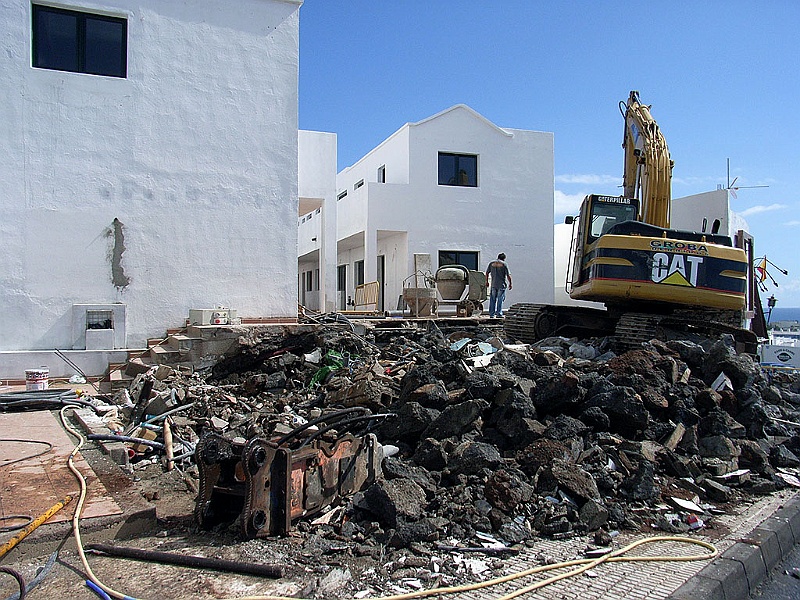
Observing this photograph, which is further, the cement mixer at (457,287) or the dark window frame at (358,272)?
the dark window frame at (358,272)

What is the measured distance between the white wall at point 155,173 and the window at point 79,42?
25cm

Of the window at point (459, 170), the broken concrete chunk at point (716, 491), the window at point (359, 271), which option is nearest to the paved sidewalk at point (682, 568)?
the broken concrete chunk at point (716, 491)

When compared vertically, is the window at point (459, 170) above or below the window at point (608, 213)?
above

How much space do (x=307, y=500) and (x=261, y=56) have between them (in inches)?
434

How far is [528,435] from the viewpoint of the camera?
6074 mm

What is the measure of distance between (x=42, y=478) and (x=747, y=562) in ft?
18.4

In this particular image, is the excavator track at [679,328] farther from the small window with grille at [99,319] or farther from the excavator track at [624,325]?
the small window with grille at [99,319]

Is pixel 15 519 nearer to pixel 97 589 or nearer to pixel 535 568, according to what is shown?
pixel 97 589

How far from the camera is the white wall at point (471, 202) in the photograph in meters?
22.1

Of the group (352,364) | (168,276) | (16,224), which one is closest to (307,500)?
(352,364)

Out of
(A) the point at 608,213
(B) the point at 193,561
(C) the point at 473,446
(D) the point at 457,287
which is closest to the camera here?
(B) the point at 193,561

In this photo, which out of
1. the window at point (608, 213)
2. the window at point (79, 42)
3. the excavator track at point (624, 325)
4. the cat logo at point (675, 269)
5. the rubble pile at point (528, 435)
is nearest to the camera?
the rubble pile at point (528, 435)

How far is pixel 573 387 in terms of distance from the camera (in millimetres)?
6812

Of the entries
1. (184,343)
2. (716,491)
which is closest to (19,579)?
(716,491)
